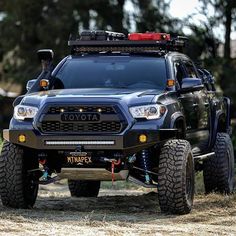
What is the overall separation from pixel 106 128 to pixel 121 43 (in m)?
2.04

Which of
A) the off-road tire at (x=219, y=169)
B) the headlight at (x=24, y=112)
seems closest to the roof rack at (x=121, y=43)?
the off-road tire at (x=219, y=169)

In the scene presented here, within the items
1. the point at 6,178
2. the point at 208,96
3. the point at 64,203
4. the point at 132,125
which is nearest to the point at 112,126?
the point at 132,125

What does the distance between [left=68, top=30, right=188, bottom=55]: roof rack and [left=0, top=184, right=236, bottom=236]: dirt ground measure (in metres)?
1.96

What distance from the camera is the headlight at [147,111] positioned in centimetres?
870

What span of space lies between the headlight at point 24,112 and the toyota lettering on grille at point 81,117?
0.36 meters

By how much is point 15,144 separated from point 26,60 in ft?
69.0

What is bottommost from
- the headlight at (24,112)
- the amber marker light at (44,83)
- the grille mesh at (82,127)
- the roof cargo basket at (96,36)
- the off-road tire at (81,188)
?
the off-road tire at (81,188)

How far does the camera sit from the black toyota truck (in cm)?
866

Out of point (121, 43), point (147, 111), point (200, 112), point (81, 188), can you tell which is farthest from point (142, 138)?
point (81, 188)

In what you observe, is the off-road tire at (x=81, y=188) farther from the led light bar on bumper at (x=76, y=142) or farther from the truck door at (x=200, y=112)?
the led light bar on bumper at (x=76, y=142)

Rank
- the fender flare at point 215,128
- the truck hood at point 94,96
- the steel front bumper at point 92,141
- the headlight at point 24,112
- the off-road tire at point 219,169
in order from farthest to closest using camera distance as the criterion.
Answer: the fender flare at point 215,128, the off-road tire at point 219,169, the headlight at point 24,112, the truck hood at point 94,96, the steel front bumper at point 92,141

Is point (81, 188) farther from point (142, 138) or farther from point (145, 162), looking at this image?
point (142, 138)

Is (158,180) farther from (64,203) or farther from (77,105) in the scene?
(64,203)

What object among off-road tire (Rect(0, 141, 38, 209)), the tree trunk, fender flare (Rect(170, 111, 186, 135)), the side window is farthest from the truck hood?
the tree trunk
